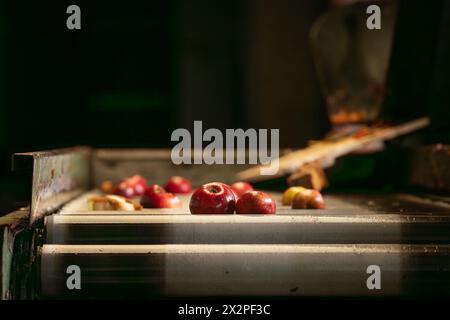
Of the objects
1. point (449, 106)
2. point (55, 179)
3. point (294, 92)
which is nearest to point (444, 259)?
point (449, 106)

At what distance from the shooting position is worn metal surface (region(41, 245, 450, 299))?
190 cm

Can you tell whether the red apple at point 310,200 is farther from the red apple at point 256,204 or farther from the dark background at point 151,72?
the dark background at point 151,72

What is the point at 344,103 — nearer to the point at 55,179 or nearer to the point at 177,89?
the point at 55,179

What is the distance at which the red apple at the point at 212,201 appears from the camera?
7.56 ft

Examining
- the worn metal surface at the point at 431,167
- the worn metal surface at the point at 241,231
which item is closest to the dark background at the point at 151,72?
the worn metal surface at the point at 431,167

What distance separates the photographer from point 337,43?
398 cm

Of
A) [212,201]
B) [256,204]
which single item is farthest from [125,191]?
[256,204]

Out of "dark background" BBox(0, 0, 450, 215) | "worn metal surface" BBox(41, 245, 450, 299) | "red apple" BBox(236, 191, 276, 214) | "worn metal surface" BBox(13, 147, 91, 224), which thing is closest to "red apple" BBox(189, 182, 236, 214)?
"red apple" BBox(236, 191, 276, 214)

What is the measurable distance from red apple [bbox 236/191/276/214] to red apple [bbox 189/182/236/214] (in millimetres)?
68

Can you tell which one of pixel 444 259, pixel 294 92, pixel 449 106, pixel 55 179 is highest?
pixel 294 92

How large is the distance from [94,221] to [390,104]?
2.20m

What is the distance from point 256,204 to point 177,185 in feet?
3.70

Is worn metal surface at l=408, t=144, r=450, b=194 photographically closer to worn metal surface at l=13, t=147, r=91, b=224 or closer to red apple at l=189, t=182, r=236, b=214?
red apple at l=189, t=182, r=236, b=214

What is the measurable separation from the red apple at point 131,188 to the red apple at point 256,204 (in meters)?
0.97
